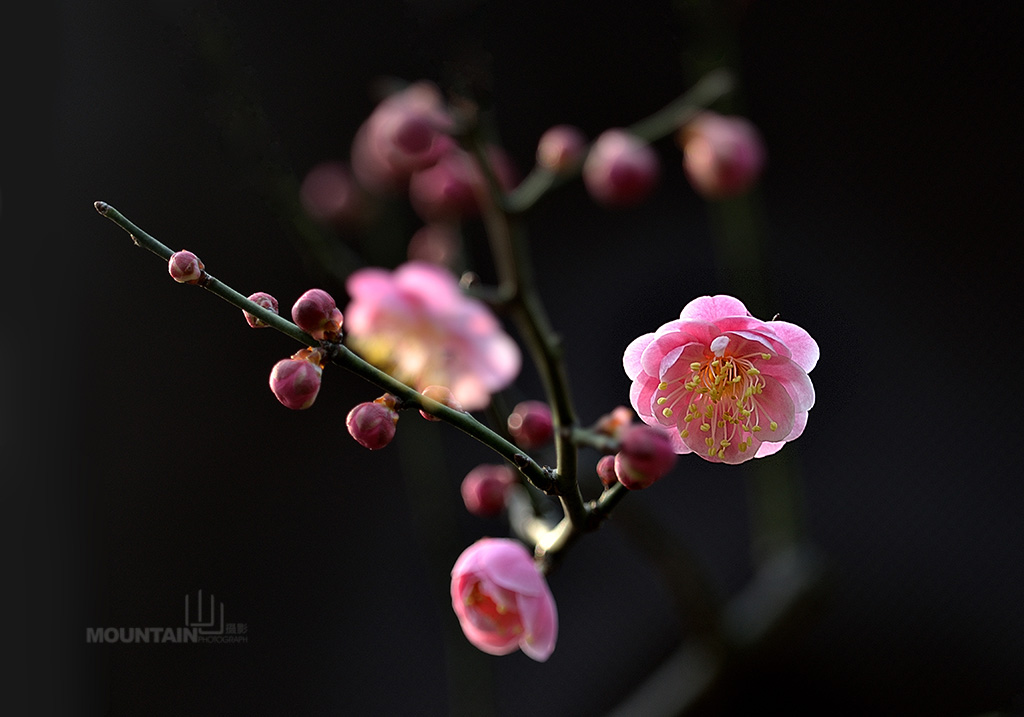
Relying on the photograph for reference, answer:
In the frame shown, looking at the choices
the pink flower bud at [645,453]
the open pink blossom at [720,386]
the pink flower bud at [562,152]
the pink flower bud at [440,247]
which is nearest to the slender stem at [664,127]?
the pink flower bud at [562,152]

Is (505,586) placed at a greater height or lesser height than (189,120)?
lesser

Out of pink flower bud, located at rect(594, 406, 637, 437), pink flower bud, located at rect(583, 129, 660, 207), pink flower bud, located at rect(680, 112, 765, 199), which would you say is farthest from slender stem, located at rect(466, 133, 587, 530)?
pink flower bud, located at rect(680, 112, 765, 199)

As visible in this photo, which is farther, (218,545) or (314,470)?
(314,470)

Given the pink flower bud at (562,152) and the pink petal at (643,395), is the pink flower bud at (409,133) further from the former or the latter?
Answer: the pink petal at (643,395)

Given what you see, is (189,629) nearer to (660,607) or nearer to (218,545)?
(218,545)

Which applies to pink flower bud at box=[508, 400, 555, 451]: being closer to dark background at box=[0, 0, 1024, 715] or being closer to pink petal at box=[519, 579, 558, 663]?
pink petal at box=[519, 579, 558, 663]

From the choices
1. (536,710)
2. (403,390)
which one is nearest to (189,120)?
(403,390)
